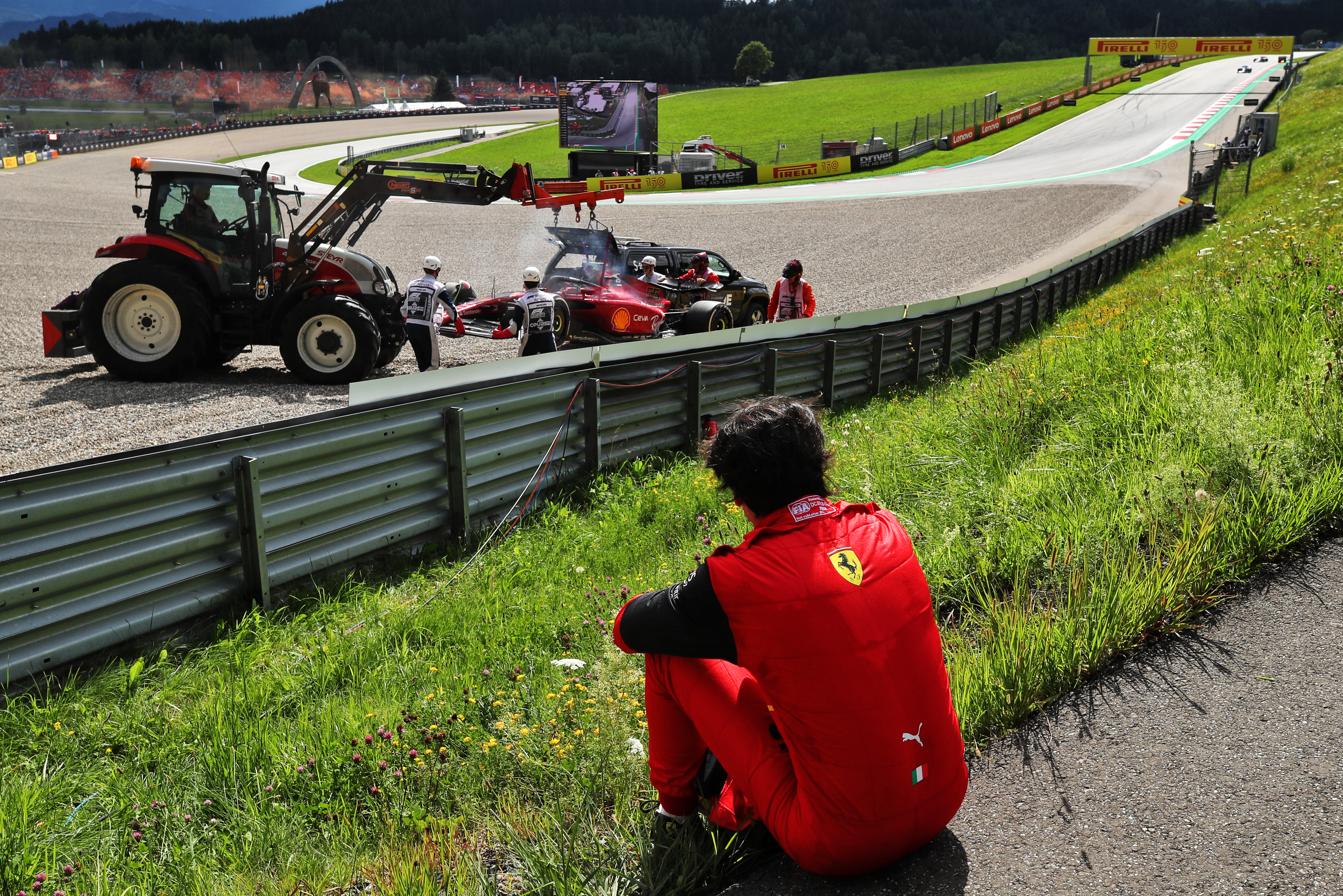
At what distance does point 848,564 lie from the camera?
238cm

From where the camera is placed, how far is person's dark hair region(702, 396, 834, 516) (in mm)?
2510

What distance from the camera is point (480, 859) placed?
9.33 ft

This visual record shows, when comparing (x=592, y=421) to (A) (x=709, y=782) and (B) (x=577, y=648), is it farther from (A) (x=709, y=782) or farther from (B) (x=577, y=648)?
(A) (x=709, y=782)

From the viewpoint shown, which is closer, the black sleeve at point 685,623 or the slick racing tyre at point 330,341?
the black sleeve at point 685,623

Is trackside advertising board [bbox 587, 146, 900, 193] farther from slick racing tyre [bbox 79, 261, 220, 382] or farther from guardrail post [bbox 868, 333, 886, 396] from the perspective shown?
slick racing tyre [bbox 79, 261, 220, 382]

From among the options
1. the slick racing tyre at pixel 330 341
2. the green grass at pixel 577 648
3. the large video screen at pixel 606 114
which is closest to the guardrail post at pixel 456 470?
the green grass at pixel 577 648

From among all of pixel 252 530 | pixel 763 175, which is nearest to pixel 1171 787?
pixel 252 530

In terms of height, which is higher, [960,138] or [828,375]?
[960,138]

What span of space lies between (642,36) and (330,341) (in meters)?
174

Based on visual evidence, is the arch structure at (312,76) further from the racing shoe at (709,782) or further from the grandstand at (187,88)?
the racing shoe at (709,782)

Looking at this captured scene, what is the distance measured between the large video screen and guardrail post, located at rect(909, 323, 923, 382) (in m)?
35.9

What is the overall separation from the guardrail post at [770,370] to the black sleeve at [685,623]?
762 centimetres

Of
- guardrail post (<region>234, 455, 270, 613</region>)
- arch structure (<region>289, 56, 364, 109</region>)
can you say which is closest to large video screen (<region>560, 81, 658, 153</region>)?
guardrail post (<region>234, 455, 270, 613</region>)

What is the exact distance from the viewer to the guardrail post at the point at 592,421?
770 cm
